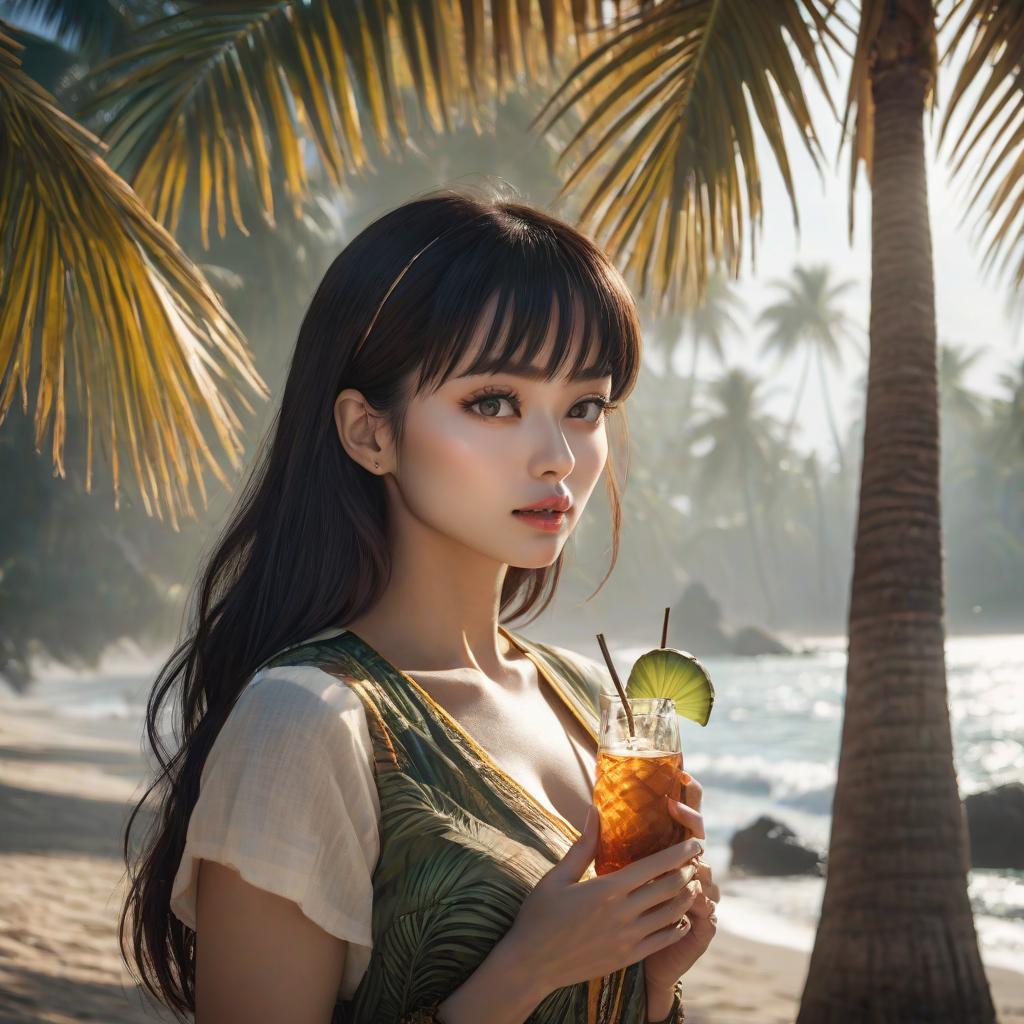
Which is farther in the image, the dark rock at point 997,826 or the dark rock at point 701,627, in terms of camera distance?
the dark rock at point 701,627

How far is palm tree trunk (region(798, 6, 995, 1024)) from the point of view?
390cm

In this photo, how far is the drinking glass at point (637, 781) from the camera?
4.68ft

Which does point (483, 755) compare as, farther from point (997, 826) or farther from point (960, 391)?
point (960, 391)

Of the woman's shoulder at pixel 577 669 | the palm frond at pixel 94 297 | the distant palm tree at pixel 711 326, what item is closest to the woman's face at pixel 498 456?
the woman's shoulder at pixel 577 669

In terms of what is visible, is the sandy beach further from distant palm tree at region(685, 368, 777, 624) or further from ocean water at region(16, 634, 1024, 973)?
distant palm tree at region(685, 368, 777, 624)

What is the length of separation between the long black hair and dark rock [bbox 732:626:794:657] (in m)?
46.4

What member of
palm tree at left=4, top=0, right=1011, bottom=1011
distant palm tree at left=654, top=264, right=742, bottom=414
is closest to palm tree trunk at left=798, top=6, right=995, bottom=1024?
palm tree at left=4, top=0, right=1011, bottom=1011

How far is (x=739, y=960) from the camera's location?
8.18 metres

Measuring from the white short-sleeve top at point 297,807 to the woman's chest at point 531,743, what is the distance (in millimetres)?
259

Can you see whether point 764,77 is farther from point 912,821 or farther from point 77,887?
point 77,887

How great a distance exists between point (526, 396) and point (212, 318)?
70.3 inches

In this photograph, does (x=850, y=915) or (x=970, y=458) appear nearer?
(x=850, y=915)

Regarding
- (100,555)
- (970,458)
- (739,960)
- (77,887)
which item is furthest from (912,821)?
(970,458)

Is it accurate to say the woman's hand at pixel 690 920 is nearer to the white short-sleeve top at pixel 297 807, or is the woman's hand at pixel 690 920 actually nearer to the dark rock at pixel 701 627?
the white short-sleeve top at pixel 297 807
